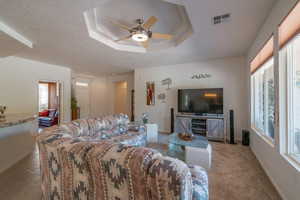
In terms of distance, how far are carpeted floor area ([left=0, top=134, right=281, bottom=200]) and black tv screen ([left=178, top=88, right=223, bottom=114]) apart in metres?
1.58

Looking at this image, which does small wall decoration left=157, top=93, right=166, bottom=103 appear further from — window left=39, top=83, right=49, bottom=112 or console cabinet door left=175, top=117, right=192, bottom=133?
window left=39, top=83, right=49, bottom=112

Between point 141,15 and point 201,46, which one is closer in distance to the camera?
point 141,15

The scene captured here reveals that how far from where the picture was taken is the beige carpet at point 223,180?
5.92 ft

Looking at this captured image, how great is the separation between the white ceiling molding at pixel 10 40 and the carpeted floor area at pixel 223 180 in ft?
7.95

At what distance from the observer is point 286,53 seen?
5.90 ft

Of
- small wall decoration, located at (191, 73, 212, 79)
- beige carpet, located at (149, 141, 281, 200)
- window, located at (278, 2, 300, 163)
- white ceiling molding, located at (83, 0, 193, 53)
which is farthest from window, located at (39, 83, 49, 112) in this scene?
window, located at (278, 2, 300, 163)

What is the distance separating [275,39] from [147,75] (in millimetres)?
4161

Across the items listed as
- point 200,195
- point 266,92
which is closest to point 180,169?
point 200,195

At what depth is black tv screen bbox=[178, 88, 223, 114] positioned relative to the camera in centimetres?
415

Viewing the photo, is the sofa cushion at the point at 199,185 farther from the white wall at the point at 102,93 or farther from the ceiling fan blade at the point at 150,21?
the white wall at the point at 102,93

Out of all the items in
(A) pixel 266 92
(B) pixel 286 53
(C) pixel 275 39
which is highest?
(C) pixel 275 39

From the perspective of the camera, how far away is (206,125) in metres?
4.10

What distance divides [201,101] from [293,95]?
2642 mm

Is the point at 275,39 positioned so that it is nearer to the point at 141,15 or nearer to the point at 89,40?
the point at 141,15
